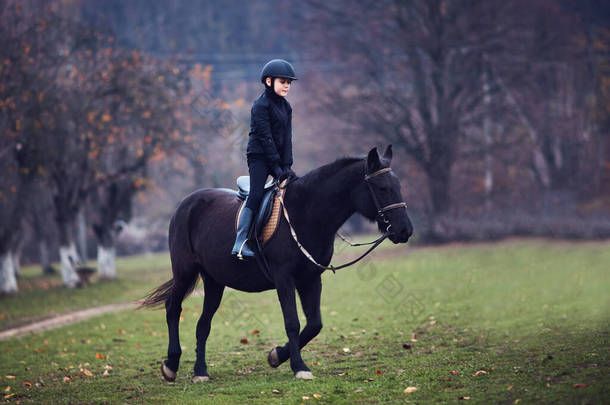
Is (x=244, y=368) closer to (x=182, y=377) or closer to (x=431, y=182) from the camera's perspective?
(x=182, y=377)

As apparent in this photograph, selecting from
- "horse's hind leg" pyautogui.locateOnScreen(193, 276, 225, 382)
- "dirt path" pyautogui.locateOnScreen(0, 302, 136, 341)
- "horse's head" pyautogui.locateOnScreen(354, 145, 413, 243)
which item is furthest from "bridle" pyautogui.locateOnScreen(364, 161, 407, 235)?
"dirt path" pyautogui.locateOnScreen(0, 302, 136, 341)

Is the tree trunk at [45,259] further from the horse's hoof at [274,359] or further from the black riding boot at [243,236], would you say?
the black riding boot at [243,236]

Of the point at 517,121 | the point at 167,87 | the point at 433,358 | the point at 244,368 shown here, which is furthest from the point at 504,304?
the point at 517,121

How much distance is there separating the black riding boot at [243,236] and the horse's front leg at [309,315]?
0.77m

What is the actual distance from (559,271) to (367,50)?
1806cm

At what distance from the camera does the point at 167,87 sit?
98.9 ft

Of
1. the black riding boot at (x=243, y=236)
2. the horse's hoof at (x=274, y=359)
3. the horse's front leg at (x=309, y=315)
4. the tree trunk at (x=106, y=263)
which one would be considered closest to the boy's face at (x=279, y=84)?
the black riding boot at (x=243, y=236)

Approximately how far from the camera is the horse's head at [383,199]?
746 cm

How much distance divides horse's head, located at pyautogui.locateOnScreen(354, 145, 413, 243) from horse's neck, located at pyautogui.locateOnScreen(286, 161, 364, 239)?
0.50 feet

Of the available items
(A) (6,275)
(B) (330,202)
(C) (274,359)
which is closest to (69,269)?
(A) (6,275)

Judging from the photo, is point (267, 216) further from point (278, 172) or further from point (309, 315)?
point (309, 315)

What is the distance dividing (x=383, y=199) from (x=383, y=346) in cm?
392

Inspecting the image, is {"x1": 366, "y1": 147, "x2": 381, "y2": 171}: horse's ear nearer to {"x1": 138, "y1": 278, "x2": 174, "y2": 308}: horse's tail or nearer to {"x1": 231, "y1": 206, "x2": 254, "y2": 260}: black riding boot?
{"x1": 231, "y1": 206, "x2": 254, "y2": 260}: black riding boot

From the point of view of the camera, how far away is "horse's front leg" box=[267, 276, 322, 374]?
813 centimetres
